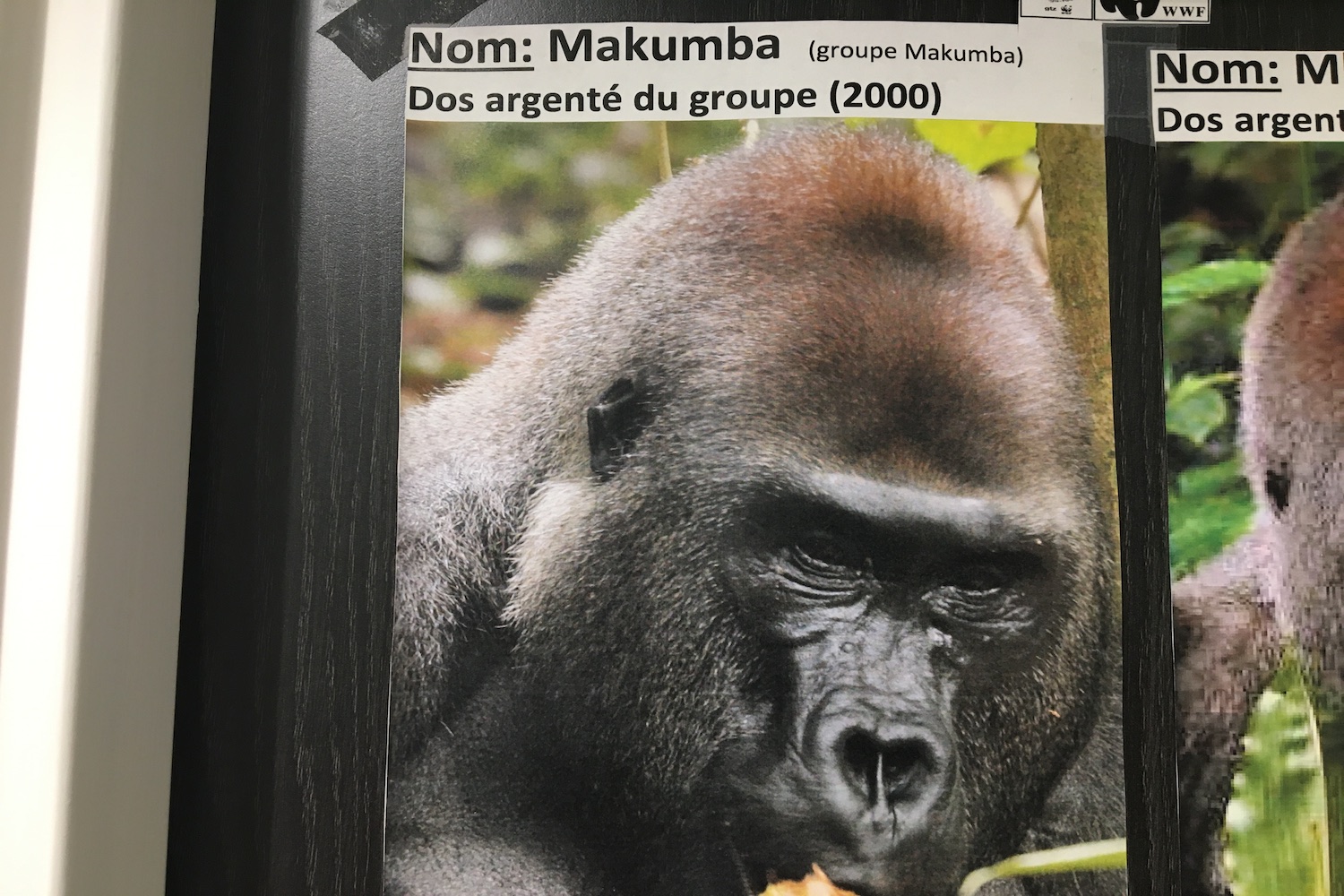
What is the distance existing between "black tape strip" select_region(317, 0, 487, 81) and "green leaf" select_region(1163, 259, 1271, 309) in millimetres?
899

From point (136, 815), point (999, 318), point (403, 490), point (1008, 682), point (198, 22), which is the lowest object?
point (136, 815)

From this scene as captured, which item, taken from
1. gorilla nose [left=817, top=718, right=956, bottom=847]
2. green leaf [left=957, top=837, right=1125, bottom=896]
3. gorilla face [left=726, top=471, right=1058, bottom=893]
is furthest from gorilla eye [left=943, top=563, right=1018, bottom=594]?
green leaf [left=957, top=837, right=1125, bottom=896]

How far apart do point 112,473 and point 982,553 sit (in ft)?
3.09

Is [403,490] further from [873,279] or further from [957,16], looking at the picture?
[957,16]

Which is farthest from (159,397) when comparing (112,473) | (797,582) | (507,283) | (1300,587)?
(1300,587)

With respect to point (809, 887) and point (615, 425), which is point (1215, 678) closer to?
point (809, 887)

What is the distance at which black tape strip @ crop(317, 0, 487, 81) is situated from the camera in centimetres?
110

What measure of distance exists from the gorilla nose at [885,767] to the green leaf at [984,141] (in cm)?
67

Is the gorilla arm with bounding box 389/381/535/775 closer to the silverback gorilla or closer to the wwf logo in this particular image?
→ the silverback gorilla

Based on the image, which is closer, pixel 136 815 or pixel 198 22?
pixel 136 815

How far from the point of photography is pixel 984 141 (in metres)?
1.08

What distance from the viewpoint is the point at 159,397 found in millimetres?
997

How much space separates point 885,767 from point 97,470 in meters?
0.88

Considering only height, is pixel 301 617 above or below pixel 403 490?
below
